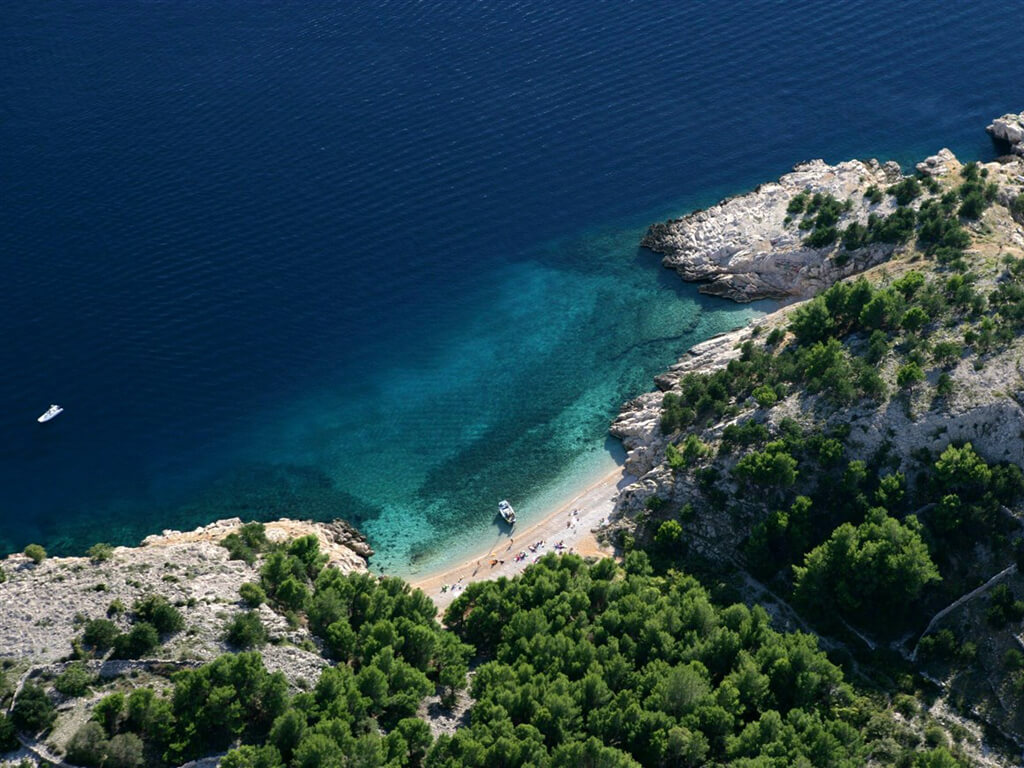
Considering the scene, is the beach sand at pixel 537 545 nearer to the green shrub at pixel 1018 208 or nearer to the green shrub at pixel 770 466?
the green shrub at pixel 770 466

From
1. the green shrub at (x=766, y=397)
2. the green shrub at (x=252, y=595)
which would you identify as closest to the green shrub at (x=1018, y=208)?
the green shrub at (x=766, y=397)

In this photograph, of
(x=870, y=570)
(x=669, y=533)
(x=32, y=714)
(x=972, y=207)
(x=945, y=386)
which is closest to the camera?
(x=32, y=714)

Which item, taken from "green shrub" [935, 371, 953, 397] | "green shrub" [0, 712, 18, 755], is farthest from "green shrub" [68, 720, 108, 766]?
"green shrub" [935, 371, 953, 397]

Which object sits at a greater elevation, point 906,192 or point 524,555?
point 906,192

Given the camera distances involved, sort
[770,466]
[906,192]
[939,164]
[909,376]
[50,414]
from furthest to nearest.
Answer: [939,164] → [906,192] → [50,414] → [770,466] → [909,376]

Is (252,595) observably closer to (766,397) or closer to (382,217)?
(766,397)

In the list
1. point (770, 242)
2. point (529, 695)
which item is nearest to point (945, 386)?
point (770, 242)

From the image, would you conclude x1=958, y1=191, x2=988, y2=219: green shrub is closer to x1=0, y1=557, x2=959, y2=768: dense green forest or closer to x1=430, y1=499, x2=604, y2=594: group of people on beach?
x1=430, y1=499, x2=604, y2=594: group of people on beach
